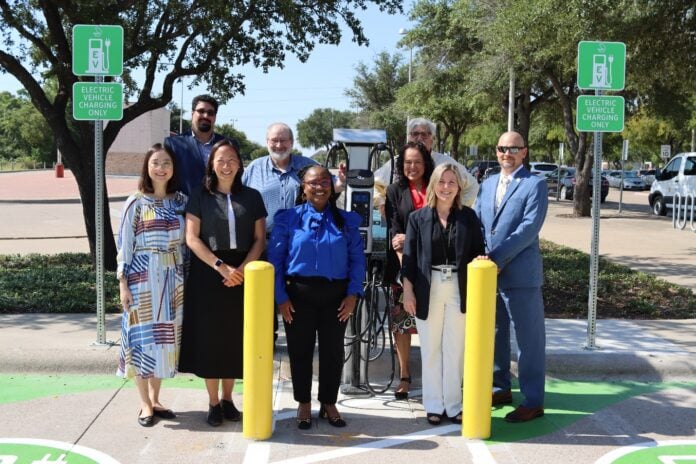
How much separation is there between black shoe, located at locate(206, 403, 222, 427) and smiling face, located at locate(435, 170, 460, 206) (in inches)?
79.1

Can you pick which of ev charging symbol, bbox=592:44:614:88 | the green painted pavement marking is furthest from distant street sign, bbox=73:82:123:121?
ev charging symbol, bbox=592:44:614:88

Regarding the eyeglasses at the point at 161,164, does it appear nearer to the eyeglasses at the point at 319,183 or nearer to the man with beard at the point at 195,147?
the man with beard at the point at 195,147

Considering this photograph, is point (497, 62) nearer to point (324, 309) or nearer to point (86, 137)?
point (86, 137)

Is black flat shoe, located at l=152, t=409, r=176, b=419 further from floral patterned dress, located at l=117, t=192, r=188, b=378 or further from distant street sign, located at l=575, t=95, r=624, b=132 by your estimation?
distant street sign, located at l=575, t=95, r=624, b=132

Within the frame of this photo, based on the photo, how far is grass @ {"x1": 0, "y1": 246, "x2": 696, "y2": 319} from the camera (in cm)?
795

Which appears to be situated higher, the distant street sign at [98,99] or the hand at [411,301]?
the distant street sign at [98,99]

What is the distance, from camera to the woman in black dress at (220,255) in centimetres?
459

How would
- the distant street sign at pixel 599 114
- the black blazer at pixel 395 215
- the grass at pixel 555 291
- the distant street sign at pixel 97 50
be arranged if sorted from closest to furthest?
the black blazer at pixel 395 215
the distant street sign at pixel 97 50
the distant street sign at pixel 599 114
the grass at pixel 555 291

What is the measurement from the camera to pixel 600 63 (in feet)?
20.3

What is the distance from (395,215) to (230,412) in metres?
1.77

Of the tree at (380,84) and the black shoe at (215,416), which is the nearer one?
the black shoe at (215,416)

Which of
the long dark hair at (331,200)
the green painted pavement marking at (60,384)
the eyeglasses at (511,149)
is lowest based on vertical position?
the green painted pavement marking at (60,384)

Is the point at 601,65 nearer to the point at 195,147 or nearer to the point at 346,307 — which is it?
the point at 346,307

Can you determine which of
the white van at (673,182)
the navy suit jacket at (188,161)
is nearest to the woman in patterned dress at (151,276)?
the navy suit jacket at (188,161)
